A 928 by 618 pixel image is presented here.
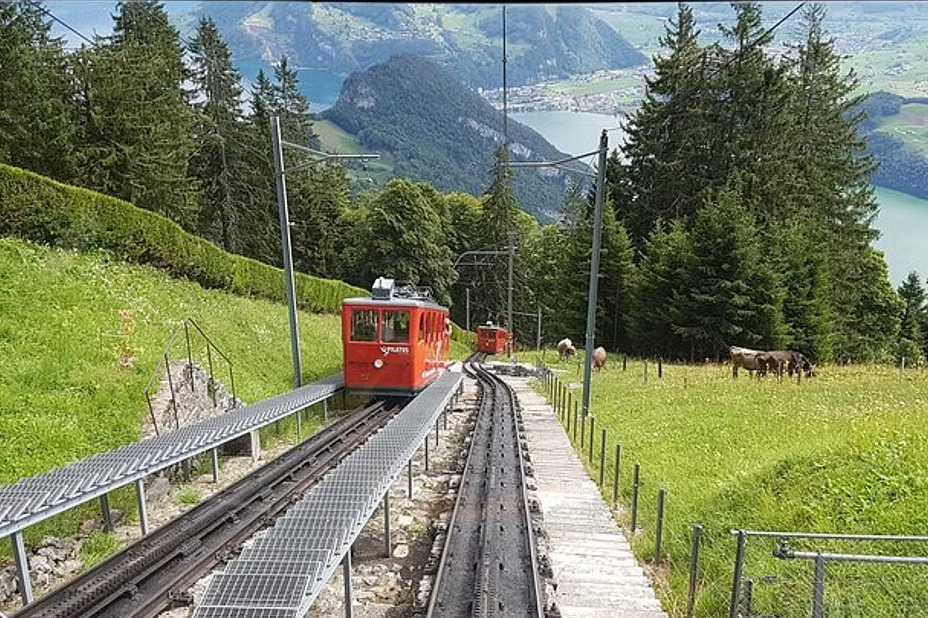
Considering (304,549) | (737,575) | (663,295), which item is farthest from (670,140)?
(304,549)

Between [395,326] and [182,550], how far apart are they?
928 cm

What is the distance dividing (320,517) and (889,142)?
34267 mm

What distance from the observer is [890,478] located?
23.8ft

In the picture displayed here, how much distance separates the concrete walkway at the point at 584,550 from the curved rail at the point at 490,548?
349 mm

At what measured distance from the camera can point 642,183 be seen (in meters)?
46.9

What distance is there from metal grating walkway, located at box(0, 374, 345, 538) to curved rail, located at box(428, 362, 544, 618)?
148 inches


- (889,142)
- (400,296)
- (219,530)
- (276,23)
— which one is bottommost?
(219,530)

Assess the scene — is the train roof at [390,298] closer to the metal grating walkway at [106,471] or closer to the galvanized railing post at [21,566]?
the metal grating walkway at [106,471]

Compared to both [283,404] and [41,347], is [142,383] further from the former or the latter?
[283,404]

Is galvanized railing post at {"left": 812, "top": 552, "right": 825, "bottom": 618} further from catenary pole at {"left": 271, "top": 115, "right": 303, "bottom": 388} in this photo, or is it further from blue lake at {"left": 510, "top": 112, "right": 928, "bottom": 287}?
blue lake at {"left": 510, "top": 112, "right": 928, "bottom": 287}

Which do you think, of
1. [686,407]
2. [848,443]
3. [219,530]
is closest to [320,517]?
[219,530]

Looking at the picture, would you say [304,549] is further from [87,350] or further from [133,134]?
[133,134]

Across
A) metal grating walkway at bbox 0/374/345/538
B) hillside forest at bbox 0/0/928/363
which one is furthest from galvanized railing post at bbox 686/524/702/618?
hillside forest at bbox 0/0/928/363

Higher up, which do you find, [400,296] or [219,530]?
[400,296]
